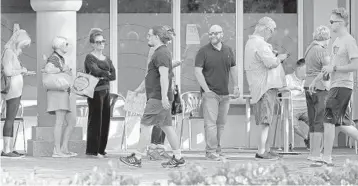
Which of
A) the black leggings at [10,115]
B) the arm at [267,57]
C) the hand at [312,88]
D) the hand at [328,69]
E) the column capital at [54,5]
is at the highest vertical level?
the column capital at [54,5]

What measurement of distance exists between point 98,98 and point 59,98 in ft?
1.86

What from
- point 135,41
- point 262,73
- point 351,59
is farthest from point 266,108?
point 135,41

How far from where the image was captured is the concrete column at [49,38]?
1691 centimetres

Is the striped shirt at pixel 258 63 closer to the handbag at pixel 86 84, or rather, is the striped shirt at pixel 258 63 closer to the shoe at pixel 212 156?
the shoe at pixel 212 156

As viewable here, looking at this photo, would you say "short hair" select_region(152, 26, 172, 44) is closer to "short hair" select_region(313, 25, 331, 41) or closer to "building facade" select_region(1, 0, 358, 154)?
"short hair" select_region(313, 25, 331, 41)

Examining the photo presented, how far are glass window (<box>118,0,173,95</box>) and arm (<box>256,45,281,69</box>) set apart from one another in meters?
3.67

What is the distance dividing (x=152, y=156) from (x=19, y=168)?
231 cm

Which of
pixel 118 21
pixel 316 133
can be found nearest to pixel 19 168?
pixel 316 133

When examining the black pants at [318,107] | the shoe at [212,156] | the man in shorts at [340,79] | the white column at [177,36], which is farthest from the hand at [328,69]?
the white column at [177,36]

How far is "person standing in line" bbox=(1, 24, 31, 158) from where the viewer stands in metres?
16.4

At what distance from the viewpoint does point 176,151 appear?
46.7ft

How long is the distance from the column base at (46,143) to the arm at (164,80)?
10.5 ft

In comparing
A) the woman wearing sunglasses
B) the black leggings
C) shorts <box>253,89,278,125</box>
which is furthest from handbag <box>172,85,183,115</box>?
the black leggings

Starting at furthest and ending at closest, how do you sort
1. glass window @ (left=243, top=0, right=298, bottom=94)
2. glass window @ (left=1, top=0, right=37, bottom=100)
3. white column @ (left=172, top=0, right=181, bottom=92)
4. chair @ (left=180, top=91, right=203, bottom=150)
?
glass window @ (left=243, top=0, right=298, bottom=94) → white column @ (left=172, top=0, right=181, bottom=92) → glass window @ (left=1, top=0, right=37, bottom=100) → chair @ (left=180, top=91, right=203, bottom=150)
